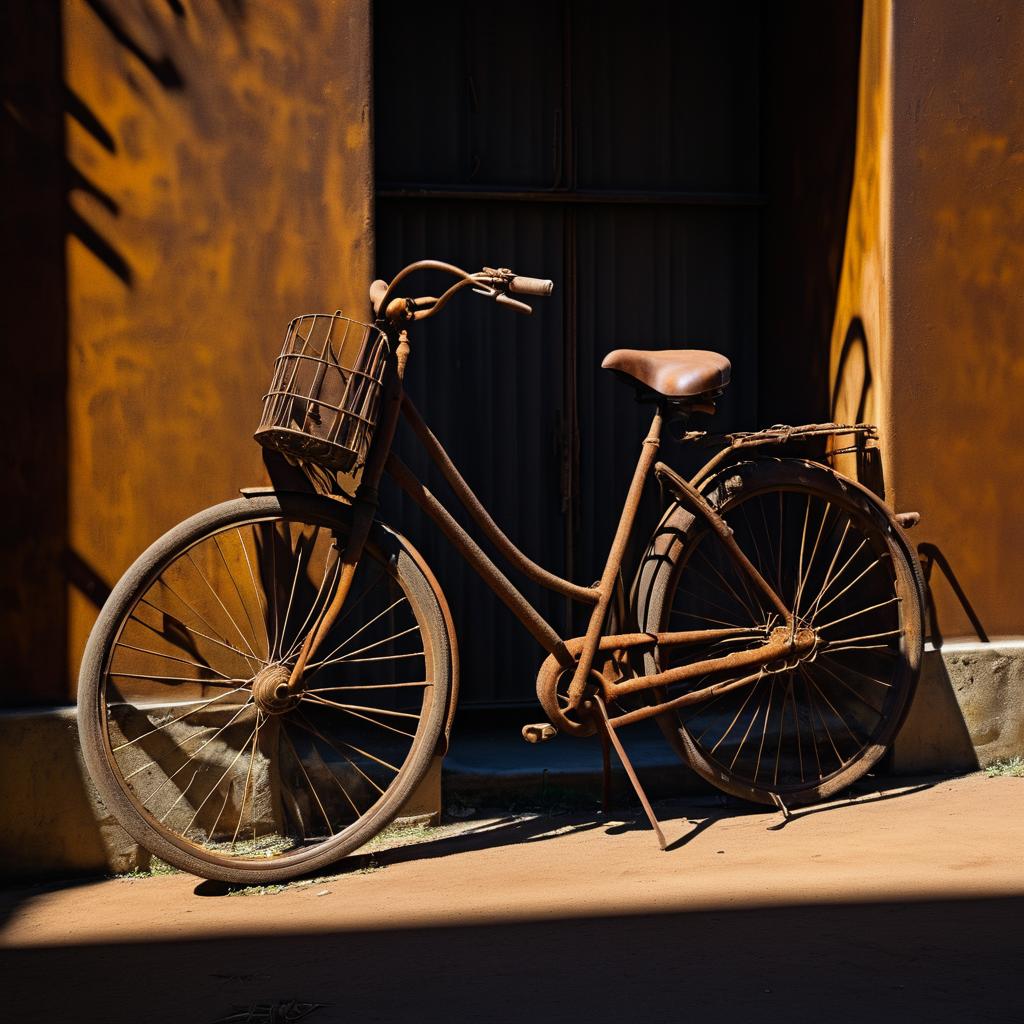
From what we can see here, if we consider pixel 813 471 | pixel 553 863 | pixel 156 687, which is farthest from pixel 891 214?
pixel 156 687

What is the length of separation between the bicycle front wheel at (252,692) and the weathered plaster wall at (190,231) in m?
0.23

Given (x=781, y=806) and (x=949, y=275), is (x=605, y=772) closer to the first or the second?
(x=781, y=806)

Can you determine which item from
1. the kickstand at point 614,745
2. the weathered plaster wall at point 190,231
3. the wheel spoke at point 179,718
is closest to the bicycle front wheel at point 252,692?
the wheel spoke at point 179,718

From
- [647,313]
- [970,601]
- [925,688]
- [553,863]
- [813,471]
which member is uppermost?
[647,313]

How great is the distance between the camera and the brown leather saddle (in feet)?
15.6

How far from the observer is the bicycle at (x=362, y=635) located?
4.24 meters

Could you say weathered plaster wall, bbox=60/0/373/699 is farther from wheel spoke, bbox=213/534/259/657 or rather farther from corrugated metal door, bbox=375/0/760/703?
corrugated metal door, bbox=375/0/760/703

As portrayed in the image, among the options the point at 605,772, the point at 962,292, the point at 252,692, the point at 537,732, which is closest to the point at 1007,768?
the point at 605,772

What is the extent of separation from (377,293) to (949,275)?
241 centimetres

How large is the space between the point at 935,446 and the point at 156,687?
317 cm

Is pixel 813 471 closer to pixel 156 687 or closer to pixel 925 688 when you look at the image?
pixel 925 688

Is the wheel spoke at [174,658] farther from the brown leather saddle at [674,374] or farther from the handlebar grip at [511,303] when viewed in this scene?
the brown leather saddle at [674,374]

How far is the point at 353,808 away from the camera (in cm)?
464

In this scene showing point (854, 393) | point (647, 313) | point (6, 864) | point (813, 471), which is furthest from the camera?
point (647, 313)
